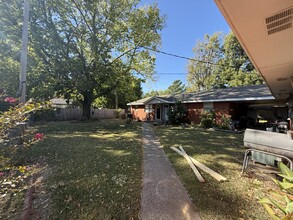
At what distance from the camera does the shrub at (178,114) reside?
1581 centimetres

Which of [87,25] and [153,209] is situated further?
[87,25]

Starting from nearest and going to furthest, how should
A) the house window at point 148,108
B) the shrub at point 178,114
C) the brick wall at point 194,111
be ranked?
1. the brick wall at point 194,111
2. the shrub at point 178,114
3. the house window at point 148,108

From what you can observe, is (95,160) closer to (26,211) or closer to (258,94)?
(26,211)

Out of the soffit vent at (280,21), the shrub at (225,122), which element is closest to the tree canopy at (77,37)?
the shrub at (225,122)

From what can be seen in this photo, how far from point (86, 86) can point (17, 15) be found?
23.4 feet

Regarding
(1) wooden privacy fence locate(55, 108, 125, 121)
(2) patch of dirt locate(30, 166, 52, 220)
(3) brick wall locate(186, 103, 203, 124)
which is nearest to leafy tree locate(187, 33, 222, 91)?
(3) brick wall locate(186, 103, 203, 124)

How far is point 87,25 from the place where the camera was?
14.9 metres

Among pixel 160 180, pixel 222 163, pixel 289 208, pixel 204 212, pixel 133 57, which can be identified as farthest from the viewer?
pixel 133 57

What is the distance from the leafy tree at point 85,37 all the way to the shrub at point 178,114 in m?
6.73

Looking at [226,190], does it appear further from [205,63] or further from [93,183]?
[205,63]

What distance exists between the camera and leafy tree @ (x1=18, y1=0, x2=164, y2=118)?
12.9 m

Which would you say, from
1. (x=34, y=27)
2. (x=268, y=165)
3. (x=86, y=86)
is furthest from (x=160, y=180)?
(x=34, y=27)

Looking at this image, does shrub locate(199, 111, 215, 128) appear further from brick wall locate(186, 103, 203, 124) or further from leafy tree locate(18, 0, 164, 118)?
leafy tree locate(18, 0, 164, 118)

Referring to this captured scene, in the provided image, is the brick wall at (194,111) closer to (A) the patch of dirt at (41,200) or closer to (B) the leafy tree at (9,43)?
(A) the patch of dirt at (41,200)
